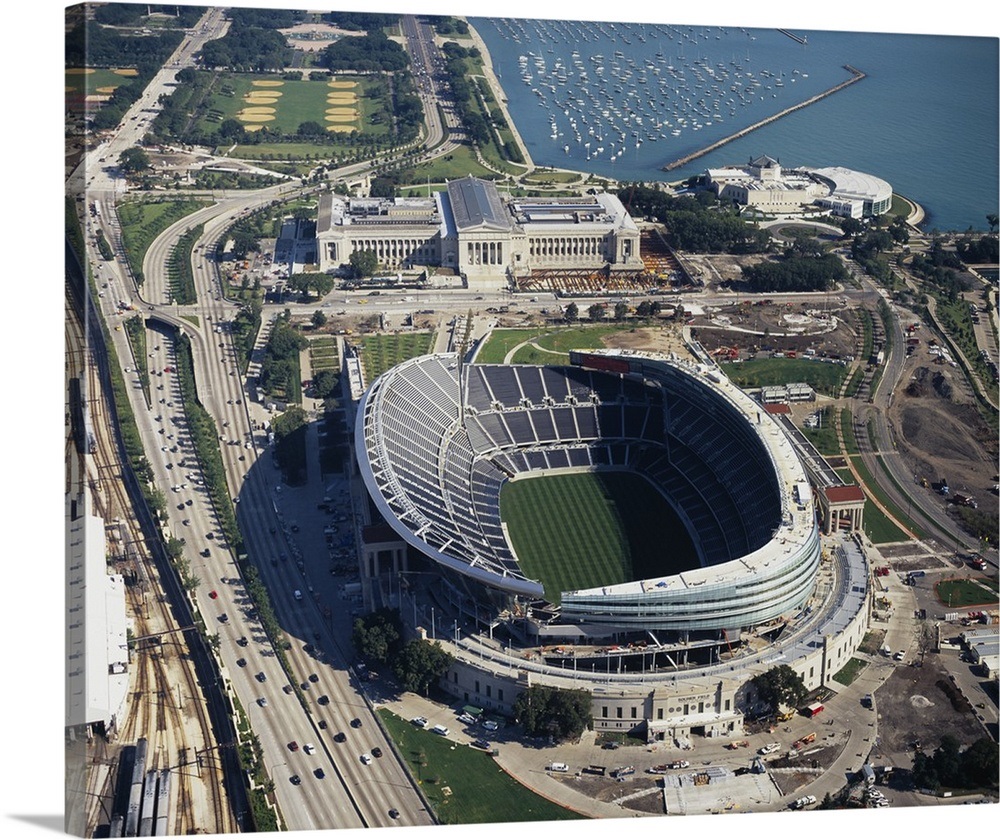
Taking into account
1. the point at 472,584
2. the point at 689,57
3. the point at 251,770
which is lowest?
the point at 251,770

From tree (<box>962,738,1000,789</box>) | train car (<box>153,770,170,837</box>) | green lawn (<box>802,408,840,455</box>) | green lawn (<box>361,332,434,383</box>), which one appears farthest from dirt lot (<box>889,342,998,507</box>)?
train car (<box>153,770,170,837</box>)

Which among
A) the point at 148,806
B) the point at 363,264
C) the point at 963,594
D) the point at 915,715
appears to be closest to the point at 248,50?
the point at 363,264

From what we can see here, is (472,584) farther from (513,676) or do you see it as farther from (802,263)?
(802,263)

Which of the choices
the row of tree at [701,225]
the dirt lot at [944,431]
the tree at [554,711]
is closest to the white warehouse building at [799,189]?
the row of tree at [701,225]

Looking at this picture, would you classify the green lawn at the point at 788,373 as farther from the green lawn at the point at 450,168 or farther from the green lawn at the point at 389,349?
the green lawn at the point at 450,168

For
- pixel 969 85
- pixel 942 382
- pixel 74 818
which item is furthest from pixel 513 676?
pixel 969 85

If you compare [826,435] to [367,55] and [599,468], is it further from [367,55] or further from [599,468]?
[367,55]
